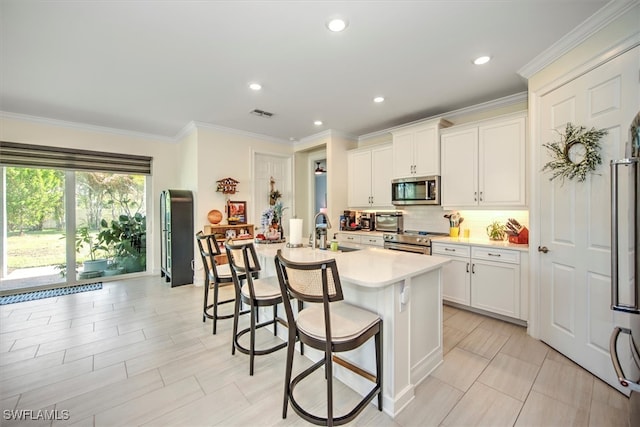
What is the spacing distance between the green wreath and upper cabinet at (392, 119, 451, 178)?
4.93ft

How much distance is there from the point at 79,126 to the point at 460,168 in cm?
613

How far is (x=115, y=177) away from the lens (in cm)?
504

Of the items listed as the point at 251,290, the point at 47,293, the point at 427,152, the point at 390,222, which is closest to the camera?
the point at 251,290

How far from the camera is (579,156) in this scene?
2.22m

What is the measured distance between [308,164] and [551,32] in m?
4.53

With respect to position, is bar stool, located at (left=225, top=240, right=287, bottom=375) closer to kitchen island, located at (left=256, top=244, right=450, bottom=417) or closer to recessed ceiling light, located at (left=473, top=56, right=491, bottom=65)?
kitchen island, located at (left=256, top=244, right=450, bottom=417)

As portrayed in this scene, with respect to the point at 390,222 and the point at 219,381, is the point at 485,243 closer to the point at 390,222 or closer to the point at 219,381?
the point at 390,222

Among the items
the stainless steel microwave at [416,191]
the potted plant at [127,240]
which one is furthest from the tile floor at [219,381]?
the potted plant at [127,240]

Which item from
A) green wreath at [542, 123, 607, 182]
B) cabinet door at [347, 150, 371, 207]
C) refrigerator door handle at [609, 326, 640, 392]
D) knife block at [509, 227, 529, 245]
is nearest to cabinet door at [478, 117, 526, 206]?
knife block at [509, 227, 529, 245]

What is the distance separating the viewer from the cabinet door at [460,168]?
11.7ft

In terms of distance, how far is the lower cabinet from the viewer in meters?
2.98

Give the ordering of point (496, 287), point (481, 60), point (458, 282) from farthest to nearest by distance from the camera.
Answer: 1. point (458, 282)
2. point (496, 287)
3. point (481, 60)

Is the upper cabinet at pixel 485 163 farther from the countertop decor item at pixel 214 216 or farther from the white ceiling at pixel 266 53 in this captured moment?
the countertop decor item at pixel 214 216

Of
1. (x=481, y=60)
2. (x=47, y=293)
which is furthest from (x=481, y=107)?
(x=47, y=293)
